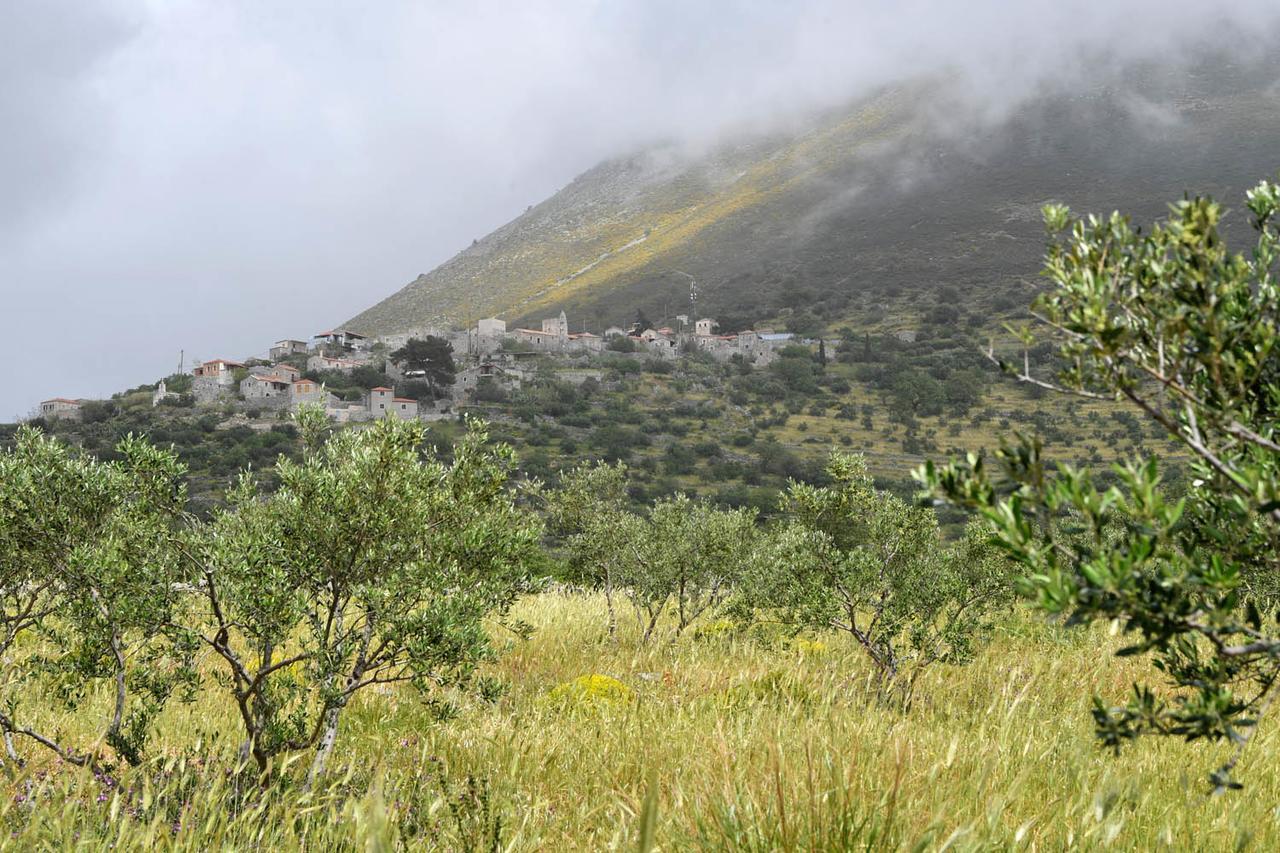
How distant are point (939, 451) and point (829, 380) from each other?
3882 cm

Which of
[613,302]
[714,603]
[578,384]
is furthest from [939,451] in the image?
[613,302]

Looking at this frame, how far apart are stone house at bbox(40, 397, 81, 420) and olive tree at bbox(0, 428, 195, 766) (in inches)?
4372

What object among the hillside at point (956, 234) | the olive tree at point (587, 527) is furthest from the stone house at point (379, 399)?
the olive tree at point (587, 527)

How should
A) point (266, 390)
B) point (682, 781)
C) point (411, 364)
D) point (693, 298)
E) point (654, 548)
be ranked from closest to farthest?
1. point (682, 781)
2. point (654, 548)
3. point (266, 390)
4. point (411, 364)
5. point (693, 298)

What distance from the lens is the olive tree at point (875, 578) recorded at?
7.98 meters

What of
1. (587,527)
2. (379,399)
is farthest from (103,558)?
(379,399)

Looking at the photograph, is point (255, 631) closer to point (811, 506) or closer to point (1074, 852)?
point (1074, 852)

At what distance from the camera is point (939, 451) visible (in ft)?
271

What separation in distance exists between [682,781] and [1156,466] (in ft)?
11.2

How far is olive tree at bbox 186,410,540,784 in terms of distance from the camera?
4.73m

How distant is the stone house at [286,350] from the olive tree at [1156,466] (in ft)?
494

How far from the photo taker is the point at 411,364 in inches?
4572

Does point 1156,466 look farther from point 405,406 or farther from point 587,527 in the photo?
point 405,406

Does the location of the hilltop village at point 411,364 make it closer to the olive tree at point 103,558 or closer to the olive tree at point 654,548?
the olive tree at point 654,548
